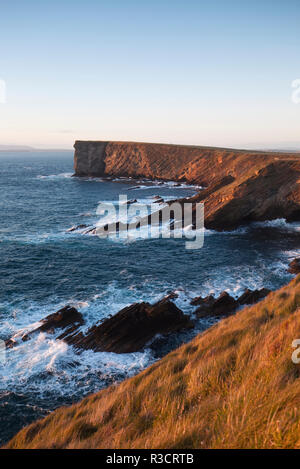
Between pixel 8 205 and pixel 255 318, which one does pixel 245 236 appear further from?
pixel 8 205

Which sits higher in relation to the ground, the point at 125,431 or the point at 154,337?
the point at 125,431

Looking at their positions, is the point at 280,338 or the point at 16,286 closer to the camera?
the point at 280,338

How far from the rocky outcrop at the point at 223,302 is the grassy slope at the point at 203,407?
7.96 m

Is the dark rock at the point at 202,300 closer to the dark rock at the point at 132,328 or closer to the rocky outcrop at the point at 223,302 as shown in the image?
the rocky outcrop at the point at 223,302

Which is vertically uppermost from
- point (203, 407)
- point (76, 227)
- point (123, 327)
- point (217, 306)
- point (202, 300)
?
point (203, 407)

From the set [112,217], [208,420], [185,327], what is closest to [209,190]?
[112,217]

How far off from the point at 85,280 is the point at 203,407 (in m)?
17.0

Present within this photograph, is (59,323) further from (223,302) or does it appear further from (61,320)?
(223,302)

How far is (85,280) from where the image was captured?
20516mm

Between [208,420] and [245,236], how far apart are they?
27970 mm

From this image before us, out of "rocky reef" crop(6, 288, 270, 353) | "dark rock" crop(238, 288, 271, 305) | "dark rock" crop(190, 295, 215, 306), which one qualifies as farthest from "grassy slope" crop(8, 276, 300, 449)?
"dark rock" crop(238, 288, 271, 305)

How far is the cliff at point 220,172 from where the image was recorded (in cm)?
3344

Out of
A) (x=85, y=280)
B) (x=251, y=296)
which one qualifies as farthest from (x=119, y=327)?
(x=251, y=296)

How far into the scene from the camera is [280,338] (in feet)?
19.8
